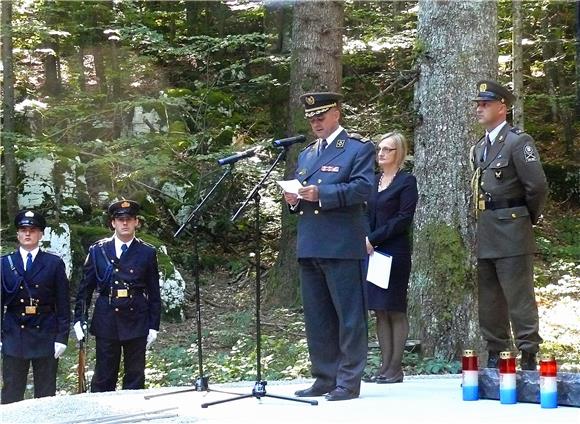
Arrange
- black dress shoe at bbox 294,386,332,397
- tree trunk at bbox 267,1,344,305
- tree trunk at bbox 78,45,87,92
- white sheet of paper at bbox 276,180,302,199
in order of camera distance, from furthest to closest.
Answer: tree trunk at bbox 78,45,87,92 < tree trunk at bbox 267,1,344,305 < black dress shoe at bbox 294,386,332,397 < white sheet of paper at bbox 276,180,302,199

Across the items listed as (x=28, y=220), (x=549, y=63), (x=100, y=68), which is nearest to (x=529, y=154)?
(x=28, y=220)

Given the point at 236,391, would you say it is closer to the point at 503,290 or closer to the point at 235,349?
the point at 503,290

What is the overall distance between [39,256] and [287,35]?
23.2ft

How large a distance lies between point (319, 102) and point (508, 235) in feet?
4.54

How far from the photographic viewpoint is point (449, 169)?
22.7ft

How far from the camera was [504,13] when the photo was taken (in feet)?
43.2

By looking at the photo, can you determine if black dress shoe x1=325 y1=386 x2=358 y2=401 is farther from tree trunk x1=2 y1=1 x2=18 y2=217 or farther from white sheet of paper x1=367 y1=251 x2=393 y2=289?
tree trunk x1=2 y1=1 x2=18 y2=217

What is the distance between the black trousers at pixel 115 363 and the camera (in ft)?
19.9

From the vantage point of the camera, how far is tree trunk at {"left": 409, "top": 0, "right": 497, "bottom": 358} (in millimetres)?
6914

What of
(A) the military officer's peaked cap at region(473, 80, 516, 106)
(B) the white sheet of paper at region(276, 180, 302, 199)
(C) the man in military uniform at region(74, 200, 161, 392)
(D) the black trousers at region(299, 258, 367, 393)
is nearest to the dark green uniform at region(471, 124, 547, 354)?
(A) the military officer's peaked cap at region(473, 80, 516, 106)

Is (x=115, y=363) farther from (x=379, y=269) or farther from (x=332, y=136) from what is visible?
(x=332, y=136)

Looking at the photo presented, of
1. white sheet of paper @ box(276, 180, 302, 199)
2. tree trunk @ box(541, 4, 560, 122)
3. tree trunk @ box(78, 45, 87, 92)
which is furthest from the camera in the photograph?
tree trunk @ box(78, 45, 87, 92)

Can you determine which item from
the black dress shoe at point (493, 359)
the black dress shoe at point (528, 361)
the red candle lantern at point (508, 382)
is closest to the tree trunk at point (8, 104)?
→ the black dress shoe at point (493, 359)

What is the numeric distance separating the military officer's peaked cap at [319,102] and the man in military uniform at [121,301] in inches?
68.8
